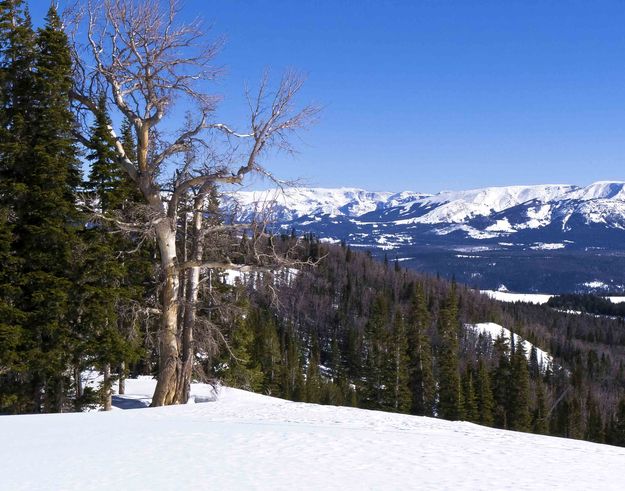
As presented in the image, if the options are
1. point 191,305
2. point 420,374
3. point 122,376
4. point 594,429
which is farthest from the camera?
point 594,429

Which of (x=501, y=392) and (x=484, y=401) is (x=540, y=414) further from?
(x=484, y=401)

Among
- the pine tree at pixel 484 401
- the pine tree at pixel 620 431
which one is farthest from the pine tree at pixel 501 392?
the pine tree at pixel 620 431

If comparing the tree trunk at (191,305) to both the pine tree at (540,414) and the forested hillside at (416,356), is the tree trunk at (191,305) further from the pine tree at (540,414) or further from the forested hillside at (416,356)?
the pine tree at (540,414)

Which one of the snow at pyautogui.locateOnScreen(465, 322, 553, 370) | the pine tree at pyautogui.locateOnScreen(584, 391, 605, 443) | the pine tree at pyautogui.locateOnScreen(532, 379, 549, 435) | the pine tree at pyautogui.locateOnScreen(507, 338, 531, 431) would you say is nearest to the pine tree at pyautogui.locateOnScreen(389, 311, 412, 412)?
the pine tree at pyautogui.locateOnScreen(507, 338, 531, 431)

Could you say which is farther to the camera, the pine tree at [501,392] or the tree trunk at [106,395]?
the pine tree at [501,392]

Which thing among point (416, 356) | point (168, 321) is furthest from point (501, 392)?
point (168, 321)

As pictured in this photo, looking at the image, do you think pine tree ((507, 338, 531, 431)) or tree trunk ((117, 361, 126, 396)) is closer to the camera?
tree trunk ((117, 361, 126, 396))

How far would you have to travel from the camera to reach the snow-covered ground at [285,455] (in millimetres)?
7543

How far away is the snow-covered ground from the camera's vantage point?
24.7 feet

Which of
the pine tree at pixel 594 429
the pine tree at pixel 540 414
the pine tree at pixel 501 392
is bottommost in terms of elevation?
the pine tree at pixel 594 429

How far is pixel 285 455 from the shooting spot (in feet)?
29.2

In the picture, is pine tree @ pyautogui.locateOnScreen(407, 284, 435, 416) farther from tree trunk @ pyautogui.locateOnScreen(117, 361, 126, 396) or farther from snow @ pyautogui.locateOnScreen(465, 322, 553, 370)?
snow @ pyautogui.locateOnScreen(465, 322, 553, 370)

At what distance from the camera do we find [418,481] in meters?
7.46

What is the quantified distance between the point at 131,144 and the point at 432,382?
65.0 m
